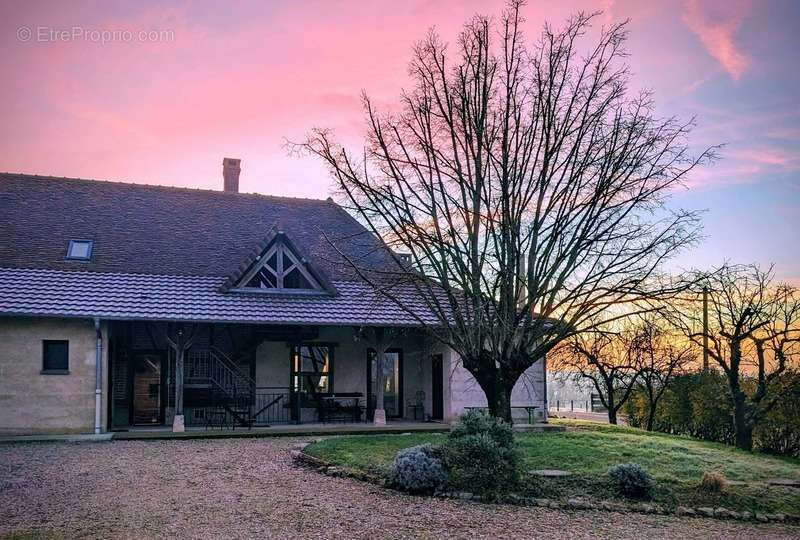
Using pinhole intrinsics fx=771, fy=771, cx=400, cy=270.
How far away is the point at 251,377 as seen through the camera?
22.9 meters

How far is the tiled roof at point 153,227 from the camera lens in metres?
22.4

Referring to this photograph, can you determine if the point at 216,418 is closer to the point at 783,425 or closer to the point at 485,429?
the point at 485,429

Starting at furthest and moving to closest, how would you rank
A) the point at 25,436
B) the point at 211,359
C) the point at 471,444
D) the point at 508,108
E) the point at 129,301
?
1. the point at 211,359
2. the point at 129,301
3. the point at 25,436
4. the point at 508,108
5. the point at 471,444

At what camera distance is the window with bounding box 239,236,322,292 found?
22.9 metres

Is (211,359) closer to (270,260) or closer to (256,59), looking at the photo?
(270,260)

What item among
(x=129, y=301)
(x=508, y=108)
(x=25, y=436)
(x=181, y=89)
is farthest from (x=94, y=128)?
(x=508, y=108)

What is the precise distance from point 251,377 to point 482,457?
492 inches

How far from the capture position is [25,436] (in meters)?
18.8

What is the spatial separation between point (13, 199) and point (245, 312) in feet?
28.7

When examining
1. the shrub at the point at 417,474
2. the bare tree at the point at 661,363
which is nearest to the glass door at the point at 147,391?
the shrub at the point at 417,474

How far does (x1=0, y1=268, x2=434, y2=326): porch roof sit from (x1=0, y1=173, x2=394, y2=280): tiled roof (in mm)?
734

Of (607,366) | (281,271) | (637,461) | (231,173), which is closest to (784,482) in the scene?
(637,461)

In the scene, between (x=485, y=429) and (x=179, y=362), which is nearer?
(x=485, y=429)

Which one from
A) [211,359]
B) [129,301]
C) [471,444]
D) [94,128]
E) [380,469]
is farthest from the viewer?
[211,359]
